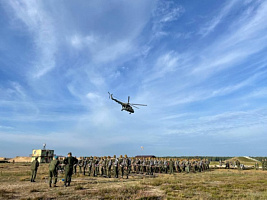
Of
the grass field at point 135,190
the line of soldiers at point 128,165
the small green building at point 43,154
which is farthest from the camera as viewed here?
the small green building at point 43,154

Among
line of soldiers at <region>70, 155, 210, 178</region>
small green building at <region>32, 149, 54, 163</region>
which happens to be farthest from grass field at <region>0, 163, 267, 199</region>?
small green building at <region>32, 149, 54, 163</region>

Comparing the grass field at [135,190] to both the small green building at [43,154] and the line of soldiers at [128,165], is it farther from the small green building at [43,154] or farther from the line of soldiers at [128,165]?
the small green building at [43,154]

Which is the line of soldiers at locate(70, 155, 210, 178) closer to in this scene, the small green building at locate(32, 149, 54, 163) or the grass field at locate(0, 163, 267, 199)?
the grass field at locate(0, 163, 267, 199)

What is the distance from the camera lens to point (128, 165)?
20234mm

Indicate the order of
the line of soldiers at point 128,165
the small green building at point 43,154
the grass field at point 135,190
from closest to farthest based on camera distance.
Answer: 1. the grass field at point 135,190
2. the line of soldiers at point 128,165
3. the small green building at point 43,154

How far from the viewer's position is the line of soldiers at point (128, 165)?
20184 mm

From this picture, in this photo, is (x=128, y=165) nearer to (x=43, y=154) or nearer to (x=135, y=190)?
(x=135, y=190)

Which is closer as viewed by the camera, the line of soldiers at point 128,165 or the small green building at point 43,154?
the line of soldiers at point 128,165

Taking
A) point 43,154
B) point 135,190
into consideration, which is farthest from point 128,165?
point 43,154

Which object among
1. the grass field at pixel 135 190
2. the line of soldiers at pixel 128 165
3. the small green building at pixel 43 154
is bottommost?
the grass field at pixel 135 190

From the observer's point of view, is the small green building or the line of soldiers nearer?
the line of soldiers

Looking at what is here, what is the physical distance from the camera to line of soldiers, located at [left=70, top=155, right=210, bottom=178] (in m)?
20.2

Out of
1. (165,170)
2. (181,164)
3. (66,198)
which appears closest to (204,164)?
(181,164)

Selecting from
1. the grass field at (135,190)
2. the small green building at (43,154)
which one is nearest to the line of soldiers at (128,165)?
the grass field at (135,190)
